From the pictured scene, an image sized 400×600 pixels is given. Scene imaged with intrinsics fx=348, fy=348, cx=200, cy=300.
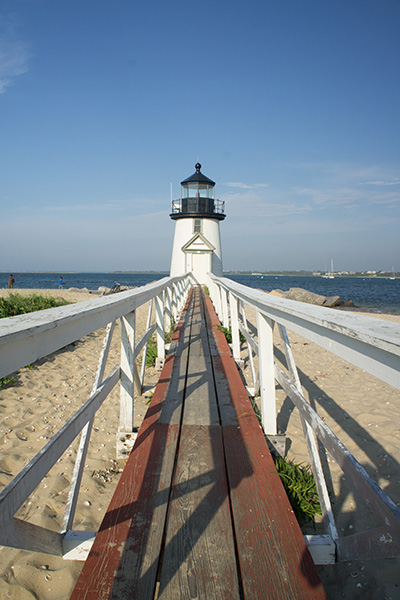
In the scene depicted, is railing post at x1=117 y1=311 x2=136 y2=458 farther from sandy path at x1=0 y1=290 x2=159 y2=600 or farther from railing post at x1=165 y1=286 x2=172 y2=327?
railing post at x1=165 y1=286 x2=172 y2=327

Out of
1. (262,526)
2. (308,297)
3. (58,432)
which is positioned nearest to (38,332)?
(58,432)

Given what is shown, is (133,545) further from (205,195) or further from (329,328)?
(205,195)

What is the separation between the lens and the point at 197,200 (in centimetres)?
2298

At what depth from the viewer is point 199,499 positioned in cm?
185

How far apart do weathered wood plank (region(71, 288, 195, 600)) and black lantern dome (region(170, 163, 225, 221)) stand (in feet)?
69.2

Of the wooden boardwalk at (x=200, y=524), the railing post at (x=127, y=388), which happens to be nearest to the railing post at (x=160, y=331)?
the railing post at (x=127, y=388)

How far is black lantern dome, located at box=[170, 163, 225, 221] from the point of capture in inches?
898

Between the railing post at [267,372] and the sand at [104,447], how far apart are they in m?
0.62

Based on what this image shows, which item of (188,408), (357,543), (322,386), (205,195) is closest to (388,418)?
(322,386)

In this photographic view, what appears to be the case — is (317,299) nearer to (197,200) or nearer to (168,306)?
(197,200)

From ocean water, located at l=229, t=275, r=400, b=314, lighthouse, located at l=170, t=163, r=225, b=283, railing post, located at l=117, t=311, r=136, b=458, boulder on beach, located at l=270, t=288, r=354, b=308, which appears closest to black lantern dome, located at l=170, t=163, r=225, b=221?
lighthouse, located at l=170, t=163, r=225, b=283

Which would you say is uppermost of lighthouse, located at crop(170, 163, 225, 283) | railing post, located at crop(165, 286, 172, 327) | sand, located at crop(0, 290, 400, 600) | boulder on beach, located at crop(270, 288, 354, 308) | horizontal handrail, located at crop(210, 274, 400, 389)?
lighthouse, located at crop(170, 163, 225, 283)

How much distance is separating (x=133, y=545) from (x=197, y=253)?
2030 centimetres

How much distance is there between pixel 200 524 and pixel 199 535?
0.23 ft
